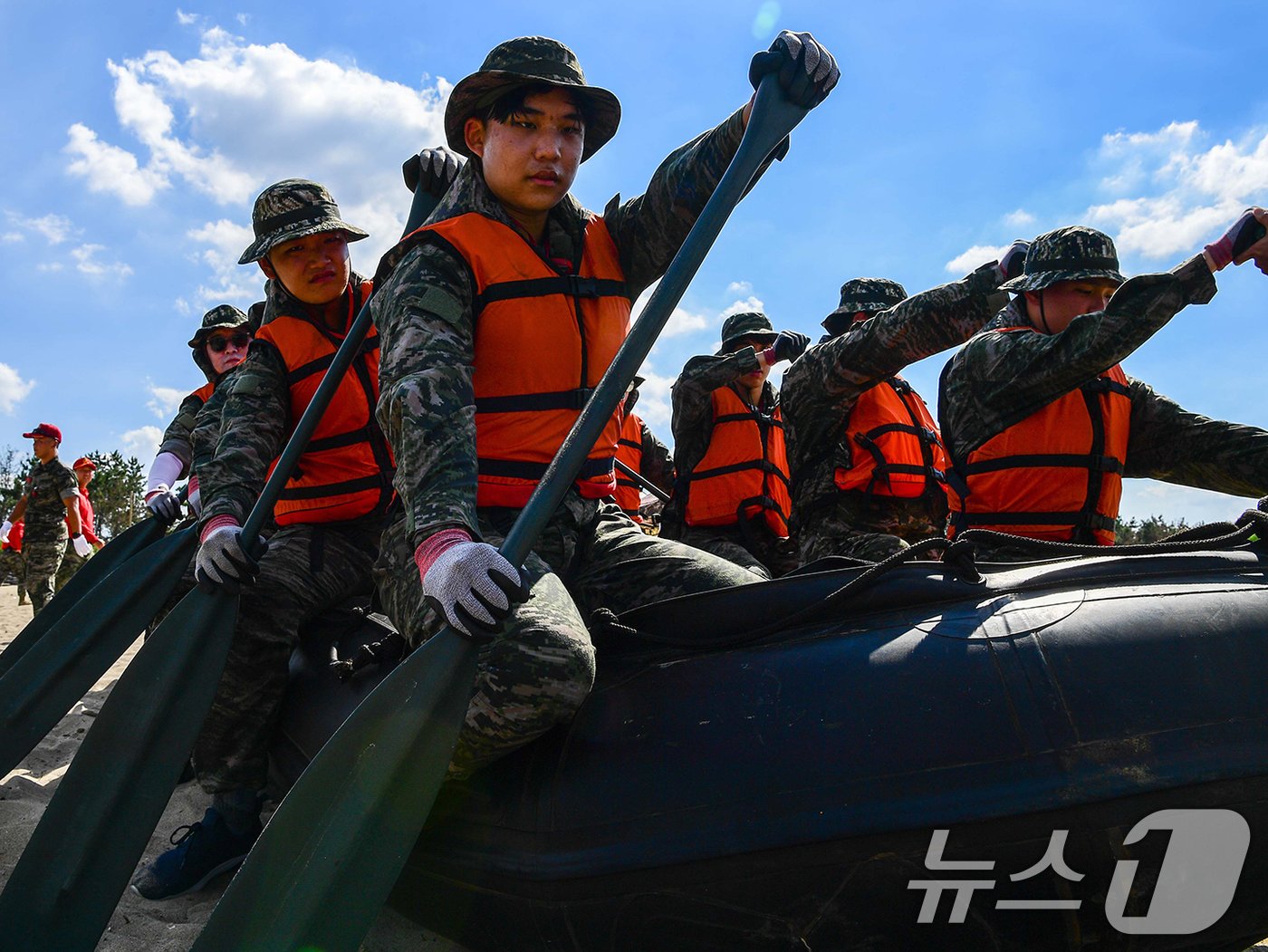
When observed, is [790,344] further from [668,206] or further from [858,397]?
[668,206]

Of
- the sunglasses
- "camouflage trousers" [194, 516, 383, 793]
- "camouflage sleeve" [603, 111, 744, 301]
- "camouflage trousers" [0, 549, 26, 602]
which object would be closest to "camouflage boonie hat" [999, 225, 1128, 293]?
"camouflage sleeve" [603, 111, 744, 301]

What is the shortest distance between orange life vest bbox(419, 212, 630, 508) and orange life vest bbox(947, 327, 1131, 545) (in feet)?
6.76

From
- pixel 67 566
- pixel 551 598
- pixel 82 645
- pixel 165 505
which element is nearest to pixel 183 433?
pixel 165 505

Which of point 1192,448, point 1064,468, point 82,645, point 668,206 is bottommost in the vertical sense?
point 82,645

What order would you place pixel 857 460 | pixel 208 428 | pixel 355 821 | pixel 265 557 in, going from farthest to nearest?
1. pixel 857 460
2. pixel 208 428
3. pixel 265 557
4. pixel 355 821

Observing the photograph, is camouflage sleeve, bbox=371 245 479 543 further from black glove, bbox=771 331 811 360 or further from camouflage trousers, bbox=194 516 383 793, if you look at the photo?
black glove, bbox=771 331 811 360

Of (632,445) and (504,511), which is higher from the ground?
(632,445)

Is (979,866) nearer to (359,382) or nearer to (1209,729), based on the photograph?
(1209,729)

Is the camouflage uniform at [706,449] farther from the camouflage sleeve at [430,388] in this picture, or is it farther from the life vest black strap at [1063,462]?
the camouflage sleeve at [430,388]

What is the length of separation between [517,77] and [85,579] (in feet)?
11.6

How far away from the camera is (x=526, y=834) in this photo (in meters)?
1.94

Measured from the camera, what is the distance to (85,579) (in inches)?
181

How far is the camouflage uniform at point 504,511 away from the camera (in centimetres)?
201

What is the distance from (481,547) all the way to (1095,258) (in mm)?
3026
